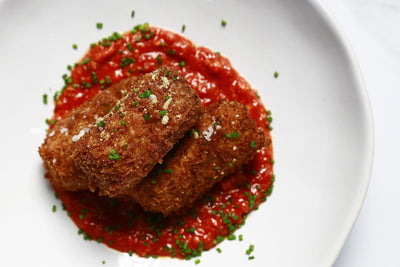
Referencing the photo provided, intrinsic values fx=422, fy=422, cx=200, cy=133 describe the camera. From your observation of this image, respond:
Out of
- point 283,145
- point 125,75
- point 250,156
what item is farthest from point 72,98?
point 283,145

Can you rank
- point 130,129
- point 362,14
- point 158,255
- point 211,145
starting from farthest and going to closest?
point 362,14 → point 158,255 → point 211,145 → point 130,129

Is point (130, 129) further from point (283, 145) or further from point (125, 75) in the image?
point (283, 145)

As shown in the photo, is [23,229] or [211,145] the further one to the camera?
[23,229]

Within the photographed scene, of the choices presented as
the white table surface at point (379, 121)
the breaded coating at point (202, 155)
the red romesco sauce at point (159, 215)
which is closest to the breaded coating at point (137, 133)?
the breaded coating at point (202, 155)

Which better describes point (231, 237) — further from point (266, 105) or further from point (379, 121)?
point (379, 121)

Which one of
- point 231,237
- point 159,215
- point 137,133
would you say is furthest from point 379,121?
point 137,133

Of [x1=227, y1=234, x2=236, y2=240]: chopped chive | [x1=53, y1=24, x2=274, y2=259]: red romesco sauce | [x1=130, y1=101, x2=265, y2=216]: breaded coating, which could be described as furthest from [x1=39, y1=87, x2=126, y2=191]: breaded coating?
[x1=227, y1=234, x2=236, y2=240]: chopped chive
